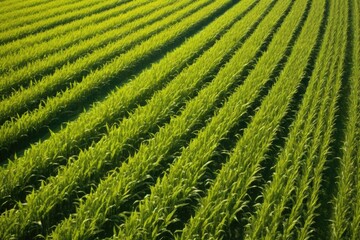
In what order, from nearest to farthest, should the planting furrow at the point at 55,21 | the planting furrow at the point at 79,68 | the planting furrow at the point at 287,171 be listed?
the planting furrow at the point at 287,171 → the planting furrow at the point at 79,68 → the planting furrow at the point at 55,21

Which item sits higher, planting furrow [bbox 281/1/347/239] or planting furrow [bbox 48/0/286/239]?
planting furrow [bbox 48/0/286/239]

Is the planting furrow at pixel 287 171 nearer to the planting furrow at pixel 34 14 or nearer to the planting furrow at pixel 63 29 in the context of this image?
the planting furrow at pixel 63 29

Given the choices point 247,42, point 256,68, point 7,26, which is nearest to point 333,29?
point 247,42

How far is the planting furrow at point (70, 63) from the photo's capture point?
696 centimetres

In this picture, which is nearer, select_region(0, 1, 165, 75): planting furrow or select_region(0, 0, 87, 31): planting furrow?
select_region(0, 1, 165, 75): planting furrow

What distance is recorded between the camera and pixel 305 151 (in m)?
6.05

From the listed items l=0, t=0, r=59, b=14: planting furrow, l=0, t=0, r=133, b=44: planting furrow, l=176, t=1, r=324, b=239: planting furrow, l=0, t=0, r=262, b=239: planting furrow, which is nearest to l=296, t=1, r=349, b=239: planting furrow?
l=176, t=1, r=324, b=239: planting furrow

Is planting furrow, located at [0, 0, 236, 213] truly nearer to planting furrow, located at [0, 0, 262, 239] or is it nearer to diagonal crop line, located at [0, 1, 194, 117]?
planting furrow, located at [0, 0, 262, 239]

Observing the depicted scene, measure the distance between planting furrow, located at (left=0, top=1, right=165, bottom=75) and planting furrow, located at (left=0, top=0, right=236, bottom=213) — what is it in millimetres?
1365

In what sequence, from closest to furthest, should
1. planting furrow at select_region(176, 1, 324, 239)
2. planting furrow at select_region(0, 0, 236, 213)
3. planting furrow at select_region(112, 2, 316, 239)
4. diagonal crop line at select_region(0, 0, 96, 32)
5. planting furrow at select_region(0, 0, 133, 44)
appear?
1. planting furrow at select_region(112, 2, 316, 239)
2. planting furrow at select_region(176, 1, 324, 239)
3. planting furrow at select_region(0, 0, 236, 213)
4. planting furrow at select_region(0, 0, 133, 44)
5. diagonal crop line at select_region(0, 0, 96, 32)

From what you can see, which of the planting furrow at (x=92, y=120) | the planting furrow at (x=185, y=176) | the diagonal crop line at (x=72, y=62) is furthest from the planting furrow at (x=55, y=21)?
the planting furrow at (x=185, y=176)

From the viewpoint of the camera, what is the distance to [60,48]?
10305mm

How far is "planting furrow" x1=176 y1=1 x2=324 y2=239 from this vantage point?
414cm

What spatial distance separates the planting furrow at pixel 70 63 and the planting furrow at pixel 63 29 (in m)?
1.22
